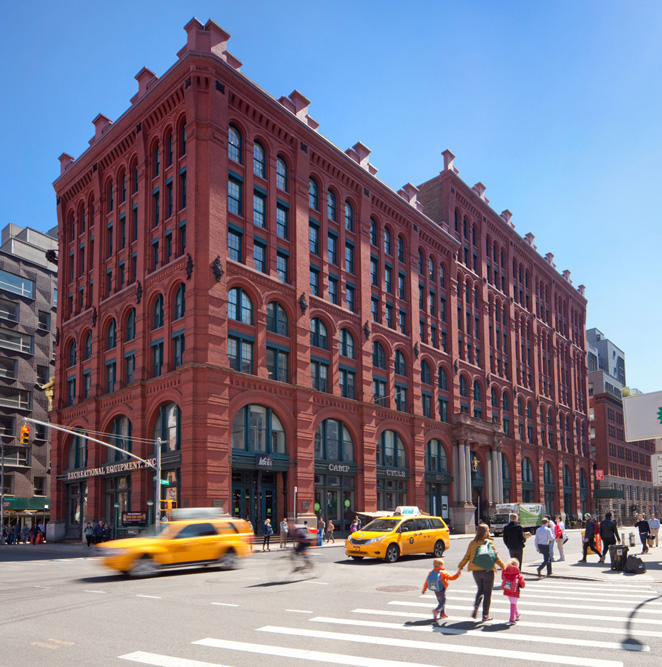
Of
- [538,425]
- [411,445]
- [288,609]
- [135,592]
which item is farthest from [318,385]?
[538,425]

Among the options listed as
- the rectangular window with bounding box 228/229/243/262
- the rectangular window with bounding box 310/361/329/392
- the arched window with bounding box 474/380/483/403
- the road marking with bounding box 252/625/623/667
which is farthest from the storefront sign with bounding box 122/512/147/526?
the arched window with bounding box 474/380/483/403

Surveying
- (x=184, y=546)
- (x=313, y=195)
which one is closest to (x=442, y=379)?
(x=313, y=195)

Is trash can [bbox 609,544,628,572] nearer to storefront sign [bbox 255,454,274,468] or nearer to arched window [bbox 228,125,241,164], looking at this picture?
storefront sign [bbox 255,454,274,468]

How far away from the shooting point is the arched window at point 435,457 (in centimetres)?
5694

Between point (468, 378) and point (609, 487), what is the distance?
4759cm

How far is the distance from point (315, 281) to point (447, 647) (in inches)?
1501

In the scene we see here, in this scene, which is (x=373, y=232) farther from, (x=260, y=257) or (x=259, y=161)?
(x=260, y=257)

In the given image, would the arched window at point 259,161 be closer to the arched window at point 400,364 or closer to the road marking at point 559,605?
the arched window at point 400,364

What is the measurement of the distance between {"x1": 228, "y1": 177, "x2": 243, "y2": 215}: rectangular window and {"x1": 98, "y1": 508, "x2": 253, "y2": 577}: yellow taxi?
72.4ft

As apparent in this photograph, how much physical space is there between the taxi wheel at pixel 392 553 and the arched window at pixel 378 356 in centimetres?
2596

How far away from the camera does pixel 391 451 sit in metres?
52.2

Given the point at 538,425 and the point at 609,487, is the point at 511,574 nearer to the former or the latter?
the point at 538,425

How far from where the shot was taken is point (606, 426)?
103438 millimetres

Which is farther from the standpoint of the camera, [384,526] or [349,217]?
[349,217]
